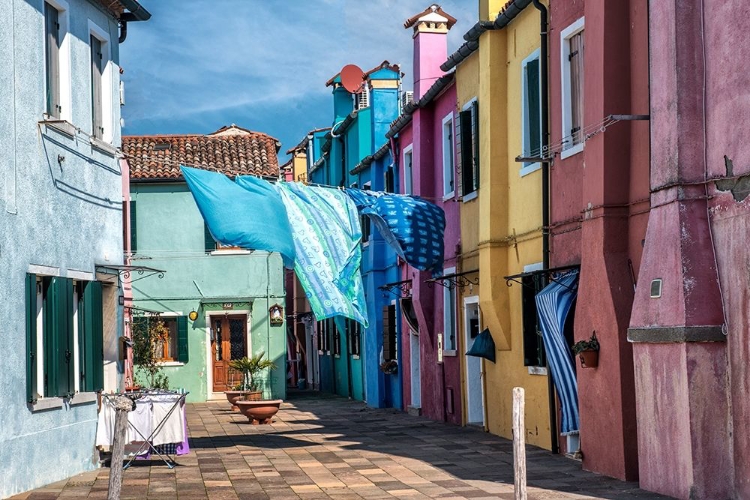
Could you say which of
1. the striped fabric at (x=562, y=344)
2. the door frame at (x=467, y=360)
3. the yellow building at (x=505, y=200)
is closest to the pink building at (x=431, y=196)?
the door frame at (x=467, y=360)

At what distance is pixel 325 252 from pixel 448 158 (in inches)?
237

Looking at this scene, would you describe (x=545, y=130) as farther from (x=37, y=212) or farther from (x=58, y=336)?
(x=58, y=336)

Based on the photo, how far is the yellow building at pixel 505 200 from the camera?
16719 millimetres

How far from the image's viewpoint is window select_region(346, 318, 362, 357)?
31.7m

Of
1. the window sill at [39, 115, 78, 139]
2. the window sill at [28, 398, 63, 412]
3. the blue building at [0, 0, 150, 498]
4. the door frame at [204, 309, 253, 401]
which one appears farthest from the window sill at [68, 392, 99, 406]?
the door frame at [204, 309, 253, 401]

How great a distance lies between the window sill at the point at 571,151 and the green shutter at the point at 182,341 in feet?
58.1

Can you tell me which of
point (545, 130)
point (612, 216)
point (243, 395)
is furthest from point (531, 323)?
point (243, 395)

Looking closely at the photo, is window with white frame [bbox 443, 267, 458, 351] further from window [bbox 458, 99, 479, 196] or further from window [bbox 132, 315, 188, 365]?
window [bbox 132, 315, 188, 365]

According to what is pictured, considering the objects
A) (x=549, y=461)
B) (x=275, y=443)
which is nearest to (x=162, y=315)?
(x=275, y=443)

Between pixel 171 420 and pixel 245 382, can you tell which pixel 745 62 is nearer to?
pixel 171 420

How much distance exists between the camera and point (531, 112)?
16953mm

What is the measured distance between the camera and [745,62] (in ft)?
34.0

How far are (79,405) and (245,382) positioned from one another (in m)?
12.6

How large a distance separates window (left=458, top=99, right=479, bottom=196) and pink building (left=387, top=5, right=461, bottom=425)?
4.09ft
